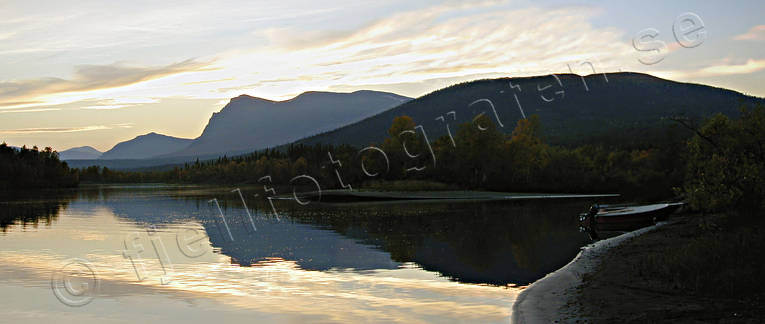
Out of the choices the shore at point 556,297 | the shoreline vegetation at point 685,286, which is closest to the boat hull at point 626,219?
the shore at point 556,297

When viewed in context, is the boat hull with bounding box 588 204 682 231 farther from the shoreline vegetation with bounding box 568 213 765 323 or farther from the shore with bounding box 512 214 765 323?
the shoreline vegetation with bounding box 568 213 765 323

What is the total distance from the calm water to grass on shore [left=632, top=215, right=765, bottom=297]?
3977 mm

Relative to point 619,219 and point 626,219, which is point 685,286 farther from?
point 626,219

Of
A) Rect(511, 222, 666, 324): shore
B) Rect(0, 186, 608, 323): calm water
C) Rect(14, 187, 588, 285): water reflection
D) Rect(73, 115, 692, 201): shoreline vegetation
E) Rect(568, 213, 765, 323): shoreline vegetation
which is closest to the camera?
Rect(568, 213, 765, 323): shoreline vegetation

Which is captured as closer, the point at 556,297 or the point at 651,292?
the point at 651,292

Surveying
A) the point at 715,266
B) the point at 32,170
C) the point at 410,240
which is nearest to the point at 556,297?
the point at 715,266

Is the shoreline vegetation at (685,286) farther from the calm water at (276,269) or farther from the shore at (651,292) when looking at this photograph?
the calm water at (276,269)

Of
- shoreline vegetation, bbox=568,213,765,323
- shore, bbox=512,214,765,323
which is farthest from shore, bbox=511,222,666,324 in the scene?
shoreline vegetation, bbox=568,213,765,323

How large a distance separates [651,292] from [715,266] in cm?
217

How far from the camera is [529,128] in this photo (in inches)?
4734

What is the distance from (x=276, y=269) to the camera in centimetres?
2475

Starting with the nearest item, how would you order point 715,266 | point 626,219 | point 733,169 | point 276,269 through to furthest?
point 715,266, point 733,169, point 276,269, point 626,219

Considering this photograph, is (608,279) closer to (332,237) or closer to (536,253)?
(536,253)

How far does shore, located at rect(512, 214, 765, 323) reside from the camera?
1429 cm
